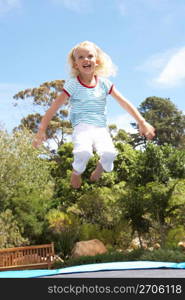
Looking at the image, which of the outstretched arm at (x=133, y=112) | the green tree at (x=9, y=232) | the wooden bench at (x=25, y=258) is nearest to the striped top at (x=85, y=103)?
the outstretched arm at (x=133, y=112)

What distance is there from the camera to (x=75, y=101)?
427 centimetres

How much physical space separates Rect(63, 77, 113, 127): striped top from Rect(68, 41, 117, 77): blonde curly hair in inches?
4.3

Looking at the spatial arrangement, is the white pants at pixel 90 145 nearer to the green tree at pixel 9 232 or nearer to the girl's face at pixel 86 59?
the girl's face at pixel 86 59

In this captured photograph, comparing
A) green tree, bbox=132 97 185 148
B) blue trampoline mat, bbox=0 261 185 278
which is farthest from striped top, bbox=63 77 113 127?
green tree, bbox=132 97 185 148

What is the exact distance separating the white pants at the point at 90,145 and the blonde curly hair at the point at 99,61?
1.61 ft

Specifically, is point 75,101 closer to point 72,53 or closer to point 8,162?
point 72,53

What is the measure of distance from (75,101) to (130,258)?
8098mm

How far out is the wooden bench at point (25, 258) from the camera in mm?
12663

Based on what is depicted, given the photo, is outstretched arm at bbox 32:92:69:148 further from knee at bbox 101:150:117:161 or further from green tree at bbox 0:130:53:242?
green tree at bbox 0:130:53:242

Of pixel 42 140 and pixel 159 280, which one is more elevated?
pixel 42 140

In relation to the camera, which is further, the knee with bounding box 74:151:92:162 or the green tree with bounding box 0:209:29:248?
the green tree with bounding box 0:209:29:248

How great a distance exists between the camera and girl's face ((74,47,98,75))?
4.05m

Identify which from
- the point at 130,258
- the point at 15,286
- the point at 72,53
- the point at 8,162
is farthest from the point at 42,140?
the point at 8,162

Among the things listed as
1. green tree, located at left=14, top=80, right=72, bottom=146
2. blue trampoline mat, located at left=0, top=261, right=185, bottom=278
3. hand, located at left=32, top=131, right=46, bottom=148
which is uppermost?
green tree, located at left=14, top=80, right=72, bottom=146
